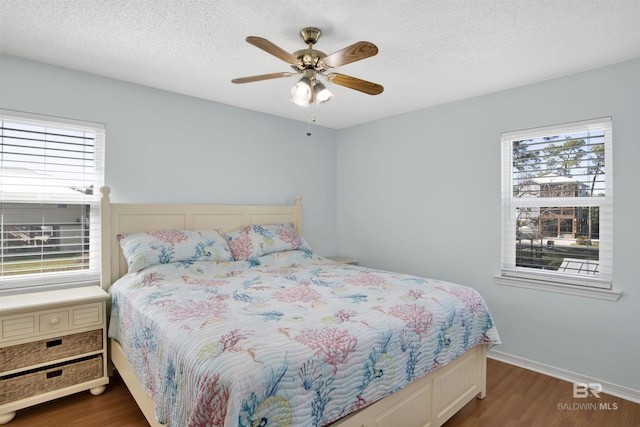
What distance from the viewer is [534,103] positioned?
2.85 meters

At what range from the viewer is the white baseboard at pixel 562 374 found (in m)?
2.41

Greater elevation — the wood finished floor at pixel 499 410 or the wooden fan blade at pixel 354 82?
the wooden fan blade at pixel 354 82

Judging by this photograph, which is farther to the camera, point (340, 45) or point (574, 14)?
point (340, 45)

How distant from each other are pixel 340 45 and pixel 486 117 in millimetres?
1653

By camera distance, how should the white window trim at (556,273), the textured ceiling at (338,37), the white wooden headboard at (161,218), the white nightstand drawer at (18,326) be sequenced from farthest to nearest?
the white wooden headboard at (161,218), the white window trim at (556,273), the white nightstand drawer at (18,326), the textured ceiling at (338,37)

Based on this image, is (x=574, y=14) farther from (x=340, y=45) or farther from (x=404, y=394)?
(x=404, y=394)

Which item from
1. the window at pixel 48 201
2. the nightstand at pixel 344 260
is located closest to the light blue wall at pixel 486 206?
the nightstand at pixel 344 260

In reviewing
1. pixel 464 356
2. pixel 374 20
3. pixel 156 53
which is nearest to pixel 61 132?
pixel 156 53

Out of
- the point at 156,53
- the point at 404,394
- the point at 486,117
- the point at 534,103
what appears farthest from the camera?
the point at 486,117

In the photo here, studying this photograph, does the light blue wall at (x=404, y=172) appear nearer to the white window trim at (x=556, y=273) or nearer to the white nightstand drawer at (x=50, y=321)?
the white window trim at (x=556, y=273)

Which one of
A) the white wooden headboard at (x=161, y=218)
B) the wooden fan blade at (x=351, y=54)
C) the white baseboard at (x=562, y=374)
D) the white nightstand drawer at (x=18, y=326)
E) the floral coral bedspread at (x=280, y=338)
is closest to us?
the floral coral bedspread at (x=280, y=338)

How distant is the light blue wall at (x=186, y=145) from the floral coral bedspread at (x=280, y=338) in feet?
3.15

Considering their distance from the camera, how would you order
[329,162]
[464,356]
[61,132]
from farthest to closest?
[329,162] → [61,132] → [464,356]

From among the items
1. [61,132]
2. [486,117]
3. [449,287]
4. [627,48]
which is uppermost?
[627,48]
